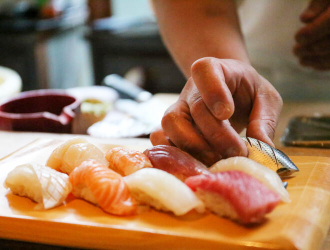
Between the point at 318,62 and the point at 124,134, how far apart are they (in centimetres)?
95

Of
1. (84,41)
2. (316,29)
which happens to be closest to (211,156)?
(316,29)

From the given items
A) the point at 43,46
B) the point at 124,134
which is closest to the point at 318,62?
the point at 124,134

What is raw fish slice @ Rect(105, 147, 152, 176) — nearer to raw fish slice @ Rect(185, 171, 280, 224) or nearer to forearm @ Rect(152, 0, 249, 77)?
raw fish slice @ Rect(185, 171, 280, 224)

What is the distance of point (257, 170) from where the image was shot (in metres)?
0.91

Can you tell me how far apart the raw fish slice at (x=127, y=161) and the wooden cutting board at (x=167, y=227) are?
5.5 inches

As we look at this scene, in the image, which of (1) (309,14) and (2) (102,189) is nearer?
(2) (102,189)

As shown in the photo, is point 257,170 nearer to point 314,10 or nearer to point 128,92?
point 314,10

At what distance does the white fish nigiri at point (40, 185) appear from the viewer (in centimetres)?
91

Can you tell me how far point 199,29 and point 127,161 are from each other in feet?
2.60

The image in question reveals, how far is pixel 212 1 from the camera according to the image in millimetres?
1660

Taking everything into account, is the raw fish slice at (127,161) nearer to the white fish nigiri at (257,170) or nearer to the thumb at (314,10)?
the white fish nigiri at (257,170)

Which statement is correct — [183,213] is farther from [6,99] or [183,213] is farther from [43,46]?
[43,46]

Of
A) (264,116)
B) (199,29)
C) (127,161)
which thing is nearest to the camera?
(127,161)

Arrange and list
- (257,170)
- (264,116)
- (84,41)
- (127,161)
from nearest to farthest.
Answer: (257,170), (127,161), (264,116), (84,41)
